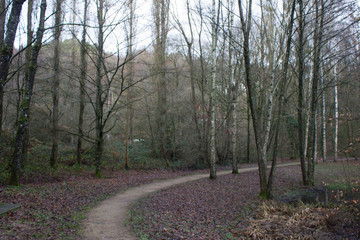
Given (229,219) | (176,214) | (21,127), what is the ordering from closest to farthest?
(176,214) → (229,219) → (21,127)

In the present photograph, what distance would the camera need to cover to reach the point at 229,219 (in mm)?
7297

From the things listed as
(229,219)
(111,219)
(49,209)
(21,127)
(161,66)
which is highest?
(161,66)

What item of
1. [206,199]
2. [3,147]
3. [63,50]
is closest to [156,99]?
[63,50]

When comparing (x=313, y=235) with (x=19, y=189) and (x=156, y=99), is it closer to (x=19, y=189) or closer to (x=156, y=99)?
(x=19, y=189)

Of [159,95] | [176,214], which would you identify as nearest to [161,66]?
[159,95]

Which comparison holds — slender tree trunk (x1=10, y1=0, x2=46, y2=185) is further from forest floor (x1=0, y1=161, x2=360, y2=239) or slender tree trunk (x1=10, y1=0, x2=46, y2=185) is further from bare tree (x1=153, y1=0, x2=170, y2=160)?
bare tree (x1=153, y1=0, x2=170, y2=160)

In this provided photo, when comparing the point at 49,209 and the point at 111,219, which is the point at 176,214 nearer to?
the point at 111,219

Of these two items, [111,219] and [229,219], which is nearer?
[111,219]

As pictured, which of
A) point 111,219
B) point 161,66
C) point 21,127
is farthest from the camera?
point 161,66

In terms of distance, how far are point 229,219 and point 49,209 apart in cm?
470

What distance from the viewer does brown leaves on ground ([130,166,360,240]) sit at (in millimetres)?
5980

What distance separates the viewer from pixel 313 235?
639 centimetres

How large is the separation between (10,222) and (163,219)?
3252 millimetres

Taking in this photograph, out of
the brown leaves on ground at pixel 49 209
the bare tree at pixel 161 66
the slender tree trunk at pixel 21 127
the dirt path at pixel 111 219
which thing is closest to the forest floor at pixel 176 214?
the brown leaves on ground at pixel 49 209
